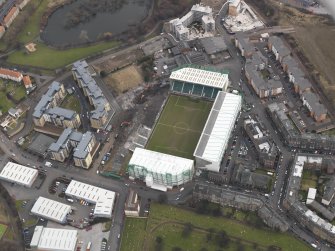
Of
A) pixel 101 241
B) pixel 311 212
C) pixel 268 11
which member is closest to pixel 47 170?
pixel 101 241

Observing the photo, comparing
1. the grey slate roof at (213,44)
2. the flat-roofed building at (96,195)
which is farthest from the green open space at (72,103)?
the grey slate roof at (213,44)

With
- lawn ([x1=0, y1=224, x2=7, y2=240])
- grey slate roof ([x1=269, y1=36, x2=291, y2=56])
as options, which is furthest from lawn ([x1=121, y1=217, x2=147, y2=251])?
grey slate roof ([x1=269, y1=36, x2=291, y2=56])

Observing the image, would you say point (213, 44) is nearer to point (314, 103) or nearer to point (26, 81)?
point (314, 103)

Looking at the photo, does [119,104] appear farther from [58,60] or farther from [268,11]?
[268,11]

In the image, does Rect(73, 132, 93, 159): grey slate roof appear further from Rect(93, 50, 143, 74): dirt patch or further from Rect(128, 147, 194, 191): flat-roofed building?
Rect(93, 50, 143, 74): dirt patch

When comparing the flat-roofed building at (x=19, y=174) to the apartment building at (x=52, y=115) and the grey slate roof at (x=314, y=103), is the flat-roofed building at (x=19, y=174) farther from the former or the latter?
the grey slate roof at (x=314, y=103)

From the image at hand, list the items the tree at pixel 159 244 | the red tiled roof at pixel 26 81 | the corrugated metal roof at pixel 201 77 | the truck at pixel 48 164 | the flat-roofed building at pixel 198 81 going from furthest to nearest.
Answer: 1. the red tiled roof at pixel 26 81
2. the flat-roofed building at pixel 198 81
3. the corrugated metal roof at pixel 201 77
4. the truck at pixel 48 164
5. the tree at pixel 159 244

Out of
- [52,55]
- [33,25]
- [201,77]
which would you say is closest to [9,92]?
[52,55]
